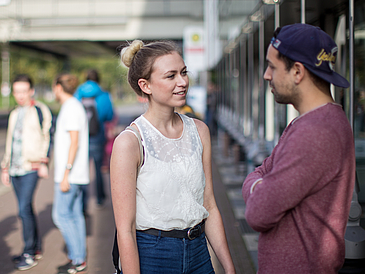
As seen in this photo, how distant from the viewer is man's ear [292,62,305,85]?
161 cm

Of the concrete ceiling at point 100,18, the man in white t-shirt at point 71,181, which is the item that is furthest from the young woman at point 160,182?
the concrete ceiling at point 100,18

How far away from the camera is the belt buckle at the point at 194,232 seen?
206cm

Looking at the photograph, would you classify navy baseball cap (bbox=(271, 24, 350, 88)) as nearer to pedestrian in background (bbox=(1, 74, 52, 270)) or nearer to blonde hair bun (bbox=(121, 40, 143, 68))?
blonde hair bun (bbox=(121, 40, 143, 68))

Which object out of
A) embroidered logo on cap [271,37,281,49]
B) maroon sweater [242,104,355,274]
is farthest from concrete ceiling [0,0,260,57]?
maroon sweater [242,104,355,274]

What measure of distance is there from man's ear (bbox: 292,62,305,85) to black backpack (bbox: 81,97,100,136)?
588 cm

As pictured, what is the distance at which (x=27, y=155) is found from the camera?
4723 mm

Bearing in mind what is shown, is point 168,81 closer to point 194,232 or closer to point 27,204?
point 194,232

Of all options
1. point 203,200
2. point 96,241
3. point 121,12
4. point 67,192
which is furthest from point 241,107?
point 121,12

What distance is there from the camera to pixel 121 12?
21.9 metres

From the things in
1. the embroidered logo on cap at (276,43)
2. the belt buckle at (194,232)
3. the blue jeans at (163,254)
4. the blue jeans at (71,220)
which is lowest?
the blue jeans at (71,220)

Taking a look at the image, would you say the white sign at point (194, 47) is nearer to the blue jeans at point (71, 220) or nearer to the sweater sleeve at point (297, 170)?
the blue jeans at point (71, 220)

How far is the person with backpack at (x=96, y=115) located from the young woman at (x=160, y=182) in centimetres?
521

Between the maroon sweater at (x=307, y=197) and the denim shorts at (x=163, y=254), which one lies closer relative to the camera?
the maroon sweater at (x=307, y=197)

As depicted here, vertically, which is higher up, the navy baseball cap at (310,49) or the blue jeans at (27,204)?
the navy baseball cap at (310,49)
